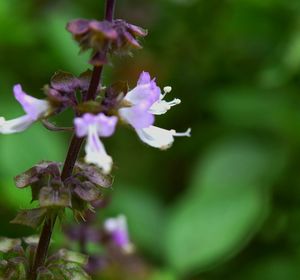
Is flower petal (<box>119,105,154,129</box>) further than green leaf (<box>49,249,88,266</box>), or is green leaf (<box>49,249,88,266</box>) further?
green leaf (<box>49,249,88,266</box>)

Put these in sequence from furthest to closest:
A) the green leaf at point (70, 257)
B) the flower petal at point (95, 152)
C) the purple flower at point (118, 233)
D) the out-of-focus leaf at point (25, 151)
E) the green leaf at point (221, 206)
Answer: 1. the out-of-focus leaf at point (25, 151)
2. the green leaf at point (221, 206)
3. the purple flower at point (118, 233)
4. the green leaf at point (70, 257)
5. the flower petal at point (95, 152)

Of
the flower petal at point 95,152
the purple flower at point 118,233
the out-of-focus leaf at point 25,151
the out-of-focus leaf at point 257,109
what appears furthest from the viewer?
the out-of-focus leaf at point 257,109

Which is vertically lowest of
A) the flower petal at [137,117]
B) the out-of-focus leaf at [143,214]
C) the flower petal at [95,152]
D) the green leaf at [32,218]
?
the out-of-focus leaf at [143,214]

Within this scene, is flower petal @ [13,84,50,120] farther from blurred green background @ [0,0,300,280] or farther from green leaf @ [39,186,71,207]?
blurred green background @ [0,0,300,280]

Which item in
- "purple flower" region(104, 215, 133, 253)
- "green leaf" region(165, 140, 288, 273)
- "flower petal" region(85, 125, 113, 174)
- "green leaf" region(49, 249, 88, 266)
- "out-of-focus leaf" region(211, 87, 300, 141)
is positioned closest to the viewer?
"flower petal" region(85, 125, 113, 174)

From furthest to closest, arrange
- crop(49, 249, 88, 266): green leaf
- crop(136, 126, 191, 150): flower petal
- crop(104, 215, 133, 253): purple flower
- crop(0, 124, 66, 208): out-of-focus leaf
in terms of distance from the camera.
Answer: crop(0, 124, 66, 208): out-of-focus leaf < crop(104, 215, 133, 253): purple flower < crop(49, 249, 88, 266): green leaf < crop(136, 126, 191, 150): flower petal

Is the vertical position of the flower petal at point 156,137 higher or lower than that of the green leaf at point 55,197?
higher

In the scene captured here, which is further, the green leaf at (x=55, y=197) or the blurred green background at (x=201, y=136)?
the blurred green background at (x=201, y=136)

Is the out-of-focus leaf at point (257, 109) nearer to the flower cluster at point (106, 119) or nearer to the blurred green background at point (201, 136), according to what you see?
the blurred green background at point (201, 136)

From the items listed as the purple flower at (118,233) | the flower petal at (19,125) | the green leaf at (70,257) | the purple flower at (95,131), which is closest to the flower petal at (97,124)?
the purple flower at (95,131)

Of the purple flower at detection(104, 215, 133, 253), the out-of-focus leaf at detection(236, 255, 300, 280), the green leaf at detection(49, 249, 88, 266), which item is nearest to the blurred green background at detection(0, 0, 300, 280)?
the out-of-focus leaf at detection(236, 255, 300, 280)
